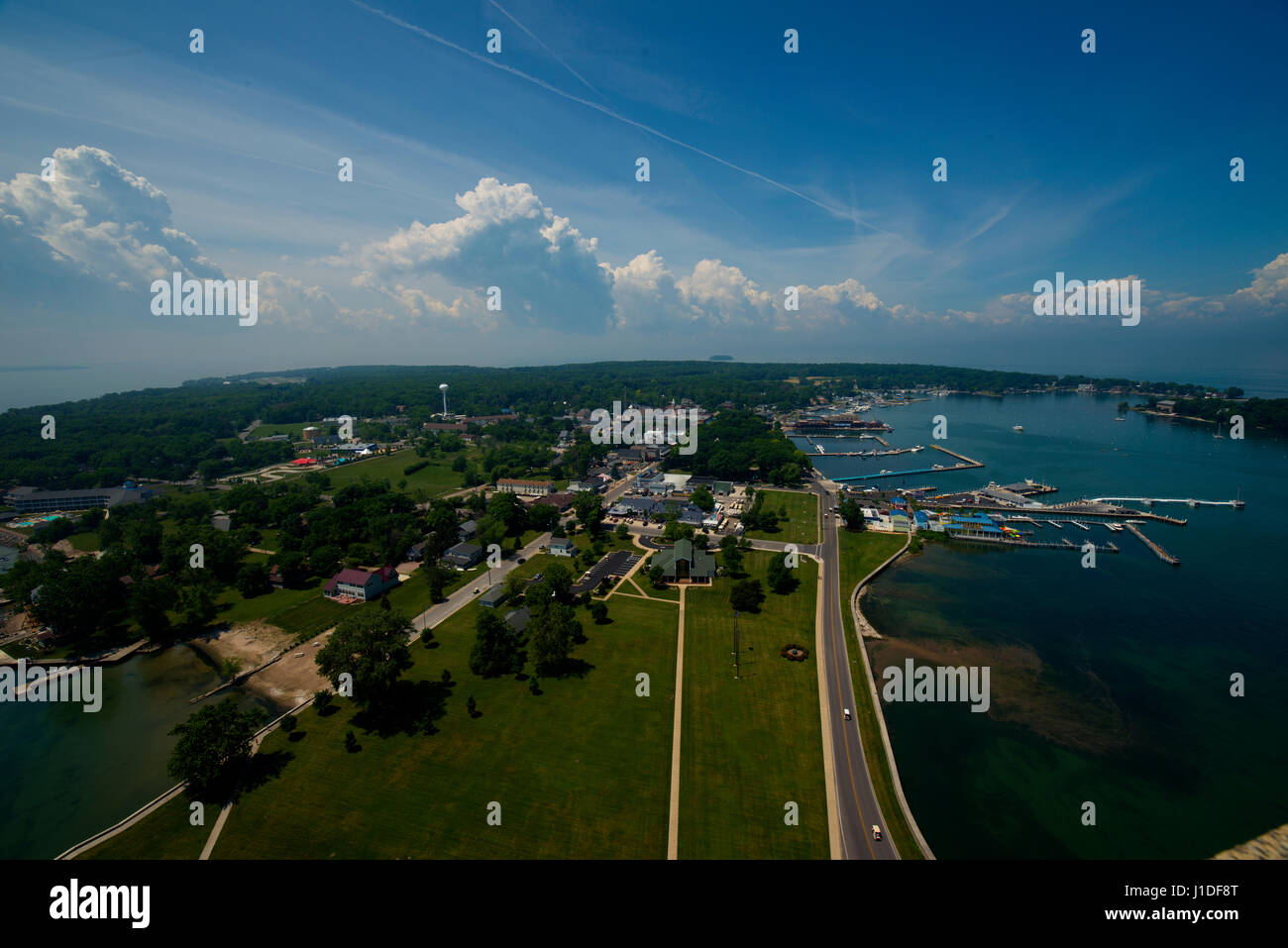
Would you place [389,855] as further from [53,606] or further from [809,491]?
[809,491]

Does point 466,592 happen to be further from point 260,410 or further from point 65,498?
point 260,410

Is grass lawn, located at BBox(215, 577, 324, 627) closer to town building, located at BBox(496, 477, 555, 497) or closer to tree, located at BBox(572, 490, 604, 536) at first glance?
tree, located at BBox(572, 490, 604, 536)

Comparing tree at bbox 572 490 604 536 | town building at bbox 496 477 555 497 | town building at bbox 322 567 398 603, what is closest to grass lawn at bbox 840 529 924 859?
tree at bbox 572 490 604 536

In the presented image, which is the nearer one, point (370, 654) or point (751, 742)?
point (751, 742)

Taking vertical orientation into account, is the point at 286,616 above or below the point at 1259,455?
below

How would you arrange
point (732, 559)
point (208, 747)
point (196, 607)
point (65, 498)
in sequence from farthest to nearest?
point (65, 498)
point (732, 559)
point (196, 607)
point (208, 747)

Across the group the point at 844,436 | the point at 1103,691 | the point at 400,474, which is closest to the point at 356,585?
the point at 400,474

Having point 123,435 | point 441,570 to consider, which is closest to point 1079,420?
point 441,570
